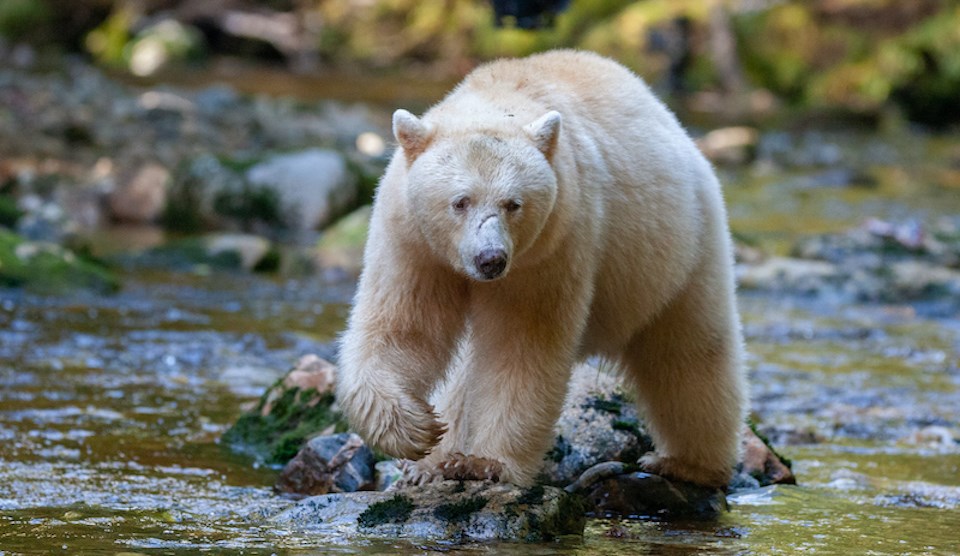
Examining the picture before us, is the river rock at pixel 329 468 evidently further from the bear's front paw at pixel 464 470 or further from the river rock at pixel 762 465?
the river rock at pixel 762 465

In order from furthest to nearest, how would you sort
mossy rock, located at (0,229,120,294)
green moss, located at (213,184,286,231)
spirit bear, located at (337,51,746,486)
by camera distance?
green moss, located at (213,184,286,231)
mossy rock, located at (0,229,120,294)
spirit bear, located at (337,51,746,486)

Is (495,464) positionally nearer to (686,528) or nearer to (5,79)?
(686,528)

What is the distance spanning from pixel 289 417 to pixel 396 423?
2.20 m

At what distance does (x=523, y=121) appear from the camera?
4938mm

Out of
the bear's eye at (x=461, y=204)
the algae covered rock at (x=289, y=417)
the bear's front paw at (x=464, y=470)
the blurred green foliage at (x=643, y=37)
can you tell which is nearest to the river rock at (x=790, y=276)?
the algae covered rock at (x=289, y=417)

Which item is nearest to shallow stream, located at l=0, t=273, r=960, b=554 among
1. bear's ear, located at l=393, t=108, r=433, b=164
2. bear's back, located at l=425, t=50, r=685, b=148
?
bear's ear, located at l=393, t=108, r=433, b=164

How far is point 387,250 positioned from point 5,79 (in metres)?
20.4

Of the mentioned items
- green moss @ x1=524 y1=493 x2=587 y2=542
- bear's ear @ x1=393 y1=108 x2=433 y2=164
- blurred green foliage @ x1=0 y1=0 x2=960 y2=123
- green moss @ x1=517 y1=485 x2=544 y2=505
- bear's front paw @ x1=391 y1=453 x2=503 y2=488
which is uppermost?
blurred green foliage @ x1=0 y1=0 x2=960 y2=123

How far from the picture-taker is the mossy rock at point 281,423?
6.72 metres

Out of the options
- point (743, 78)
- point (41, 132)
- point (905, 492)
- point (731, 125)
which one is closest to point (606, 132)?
point (905, 492)

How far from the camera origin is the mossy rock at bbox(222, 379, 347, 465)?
22.1ft

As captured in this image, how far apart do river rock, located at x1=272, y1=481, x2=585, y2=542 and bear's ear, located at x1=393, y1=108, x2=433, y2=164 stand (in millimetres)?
1283

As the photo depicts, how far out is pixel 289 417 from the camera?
22.9ft

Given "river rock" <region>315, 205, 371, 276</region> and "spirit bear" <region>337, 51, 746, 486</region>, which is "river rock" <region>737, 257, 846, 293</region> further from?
"spirit bear" <region>337, 51, 746, 486</region>
